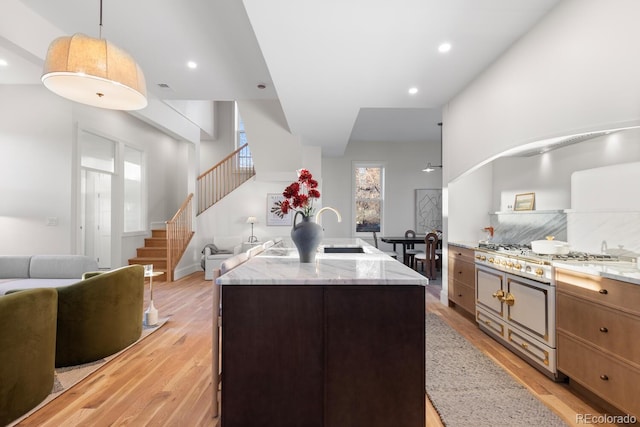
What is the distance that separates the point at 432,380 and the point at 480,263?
151 centimetres

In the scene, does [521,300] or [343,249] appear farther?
[343,249]

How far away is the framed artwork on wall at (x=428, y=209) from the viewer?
27.6ft

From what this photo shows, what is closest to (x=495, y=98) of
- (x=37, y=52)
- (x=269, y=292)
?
(x=269, y=292)

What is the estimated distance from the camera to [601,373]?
187 centimetres

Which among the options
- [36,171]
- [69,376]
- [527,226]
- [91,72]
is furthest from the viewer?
[36,171]

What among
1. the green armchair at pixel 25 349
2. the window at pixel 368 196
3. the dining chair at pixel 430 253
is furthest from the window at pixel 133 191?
the dining chair at pixel 430 253

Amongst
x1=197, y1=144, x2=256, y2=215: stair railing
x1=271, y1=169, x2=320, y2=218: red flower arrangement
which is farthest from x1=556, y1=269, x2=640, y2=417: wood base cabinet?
x1=197, y1=144, x2=256, y2=215: stair railing

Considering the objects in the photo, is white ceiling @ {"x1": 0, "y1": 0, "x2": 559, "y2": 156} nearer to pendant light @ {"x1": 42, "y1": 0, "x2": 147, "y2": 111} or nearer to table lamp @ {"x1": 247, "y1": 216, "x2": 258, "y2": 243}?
pendant light @ {"x1": 42, "y1": 0, "x2": 147, "y2": 111}

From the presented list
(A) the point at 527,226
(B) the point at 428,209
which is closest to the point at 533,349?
(A) the point at 527,226

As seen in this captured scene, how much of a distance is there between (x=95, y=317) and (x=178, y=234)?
13.2ft

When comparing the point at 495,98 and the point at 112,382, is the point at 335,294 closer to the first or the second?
the point at 112,382

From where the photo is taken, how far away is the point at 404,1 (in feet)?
7.38

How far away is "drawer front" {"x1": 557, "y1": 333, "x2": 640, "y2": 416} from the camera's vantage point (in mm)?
1688

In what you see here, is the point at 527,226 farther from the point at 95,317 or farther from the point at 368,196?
the point at 368,196
